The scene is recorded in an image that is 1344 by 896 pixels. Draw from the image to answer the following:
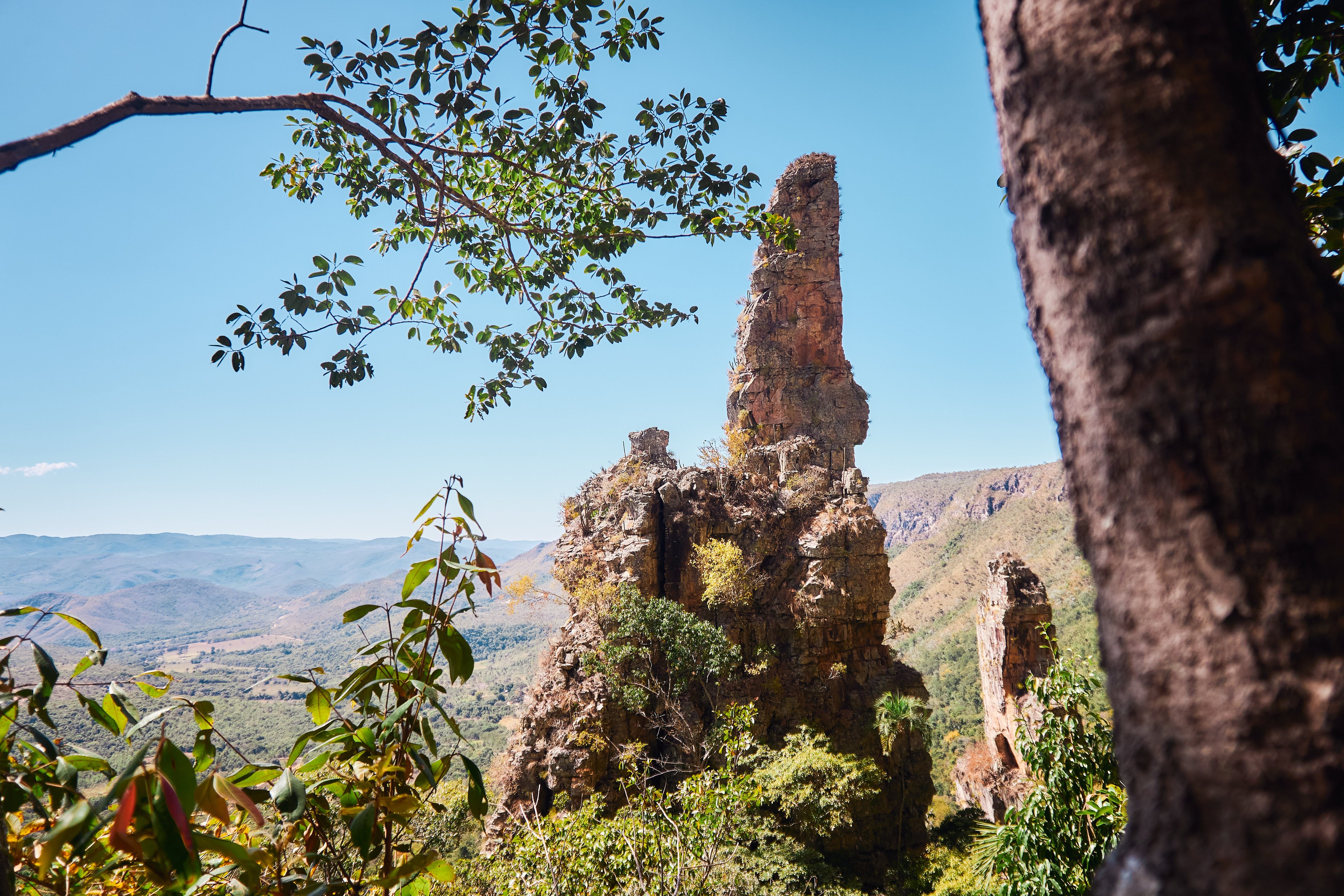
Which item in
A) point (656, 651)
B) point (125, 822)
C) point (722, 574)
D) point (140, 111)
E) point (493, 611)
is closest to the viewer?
point (125, 822)

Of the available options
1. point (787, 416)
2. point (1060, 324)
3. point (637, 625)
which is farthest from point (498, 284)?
point (787, 416)

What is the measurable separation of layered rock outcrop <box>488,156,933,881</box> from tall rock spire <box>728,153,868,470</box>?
4.35 meters

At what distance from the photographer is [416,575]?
4.62ft

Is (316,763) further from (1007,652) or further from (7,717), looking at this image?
→ (1007,652)

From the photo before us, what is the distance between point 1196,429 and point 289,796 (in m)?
1.35

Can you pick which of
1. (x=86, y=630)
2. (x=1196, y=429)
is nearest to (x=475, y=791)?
(x=86, y=630)

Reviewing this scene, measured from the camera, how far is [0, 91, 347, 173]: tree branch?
148 centimetres

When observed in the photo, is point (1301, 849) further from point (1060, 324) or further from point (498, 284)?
point (498, 284)

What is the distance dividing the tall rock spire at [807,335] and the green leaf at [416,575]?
2203cm

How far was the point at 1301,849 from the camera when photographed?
1.70 ft

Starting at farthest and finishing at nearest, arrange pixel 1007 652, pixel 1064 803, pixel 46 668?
pixel 1007 652 → pixel 1064 803 → pixel 46 668

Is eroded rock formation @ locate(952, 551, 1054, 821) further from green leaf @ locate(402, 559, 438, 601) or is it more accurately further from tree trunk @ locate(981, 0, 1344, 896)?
tree trunk @ locate(981, 0, 1344, 896)

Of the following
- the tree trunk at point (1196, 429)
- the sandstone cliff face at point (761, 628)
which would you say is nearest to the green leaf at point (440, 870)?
the tree trunk at point (1196, 429)

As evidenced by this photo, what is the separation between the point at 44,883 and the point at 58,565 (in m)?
212
